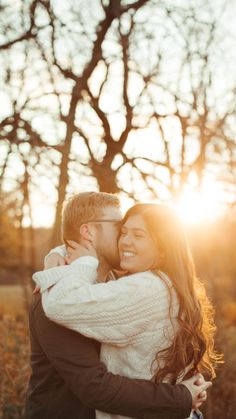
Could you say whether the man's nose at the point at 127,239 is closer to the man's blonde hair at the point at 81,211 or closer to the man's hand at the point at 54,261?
the man's blonde hair at the point at 81,211

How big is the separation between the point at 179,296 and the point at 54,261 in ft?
1.83

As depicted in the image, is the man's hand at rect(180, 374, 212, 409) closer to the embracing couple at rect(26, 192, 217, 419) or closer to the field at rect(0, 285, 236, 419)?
the embracing couple at rect(26, 192, 217, 419)

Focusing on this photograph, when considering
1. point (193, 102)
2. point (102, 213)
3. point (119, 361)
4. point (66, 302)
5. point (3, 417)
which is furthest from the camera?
point (193, 102)

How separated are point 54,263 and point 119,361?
497mm

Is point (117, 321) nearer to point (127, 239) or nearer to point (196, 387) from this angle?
point (127, 239)

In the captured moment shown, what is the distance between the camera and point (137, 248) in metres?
2.61

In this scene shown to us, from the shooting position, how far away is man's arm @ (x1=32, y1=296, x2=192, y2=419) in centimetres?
234

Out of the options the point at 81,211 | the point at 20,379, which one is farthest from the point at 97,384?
the point at 20,379

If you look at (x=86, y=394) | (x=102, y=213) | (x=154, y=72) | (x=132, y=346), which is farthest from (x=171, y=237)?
(x=154, y=72)

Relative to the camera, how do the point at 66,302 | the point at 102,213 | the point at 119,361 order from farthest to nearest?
the point at 102,213 → the point at 119,361 → the point at 66,302

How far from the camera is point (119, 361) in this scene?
250cm

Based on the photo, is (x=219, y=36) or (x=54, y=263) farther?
(x=219, y=36)

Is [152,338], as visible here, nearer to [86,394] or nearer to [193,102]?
[86,394]

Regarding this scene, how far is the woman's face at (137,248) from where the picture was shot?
261 centimetres
